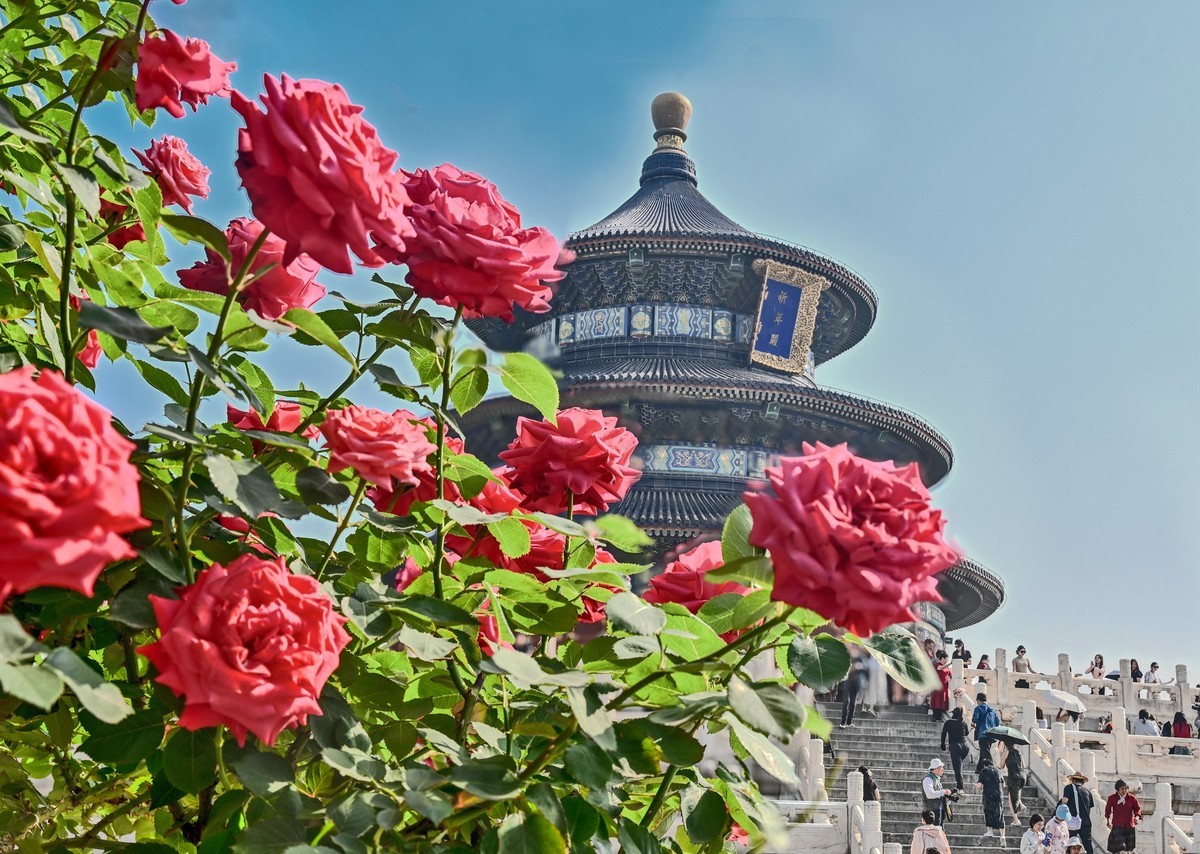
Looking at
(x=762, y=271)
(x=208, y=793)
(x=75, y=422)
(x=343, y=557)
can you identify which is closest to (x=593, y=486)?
(x=343, y=557)

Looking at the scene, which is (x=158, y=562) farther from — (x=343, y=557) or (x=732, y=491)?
(x=732, y=491)

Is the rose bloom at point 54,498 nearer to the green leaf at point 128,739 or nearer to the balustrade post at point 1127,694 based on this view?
the green leaf at point 128,739

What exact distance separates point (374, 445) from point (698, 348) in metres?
22.3

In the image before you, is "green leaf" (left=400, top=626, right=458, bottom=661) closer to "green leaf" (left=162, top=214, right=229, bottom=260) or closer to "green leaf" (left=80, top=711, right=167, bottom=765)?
"green leaf" (left=80, top=711, right=167, bottom=765)

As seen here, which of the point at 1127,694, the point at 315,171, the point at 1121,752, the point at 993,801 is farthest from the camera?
the point at 1127,694

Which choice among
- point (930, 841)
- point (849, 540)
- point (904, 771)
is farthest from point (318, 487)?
point (904, 771)

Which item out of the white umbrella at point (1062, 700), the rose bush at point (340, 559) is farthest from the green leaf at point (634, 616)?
the white umbrella at point (1062, 700)

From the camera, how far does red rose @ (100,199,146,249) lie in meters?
2.29

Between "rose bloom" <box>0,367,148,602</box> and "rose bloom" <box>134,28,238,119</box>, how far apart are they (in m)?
1.02

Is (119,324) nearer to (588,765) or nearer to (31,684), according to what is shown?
(31,684)

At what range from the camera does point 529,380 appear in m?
1.78

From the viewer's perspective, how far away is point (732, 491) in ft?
70.4

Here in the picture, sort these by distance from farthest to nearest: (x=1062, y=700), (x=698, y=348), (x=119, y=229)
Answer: (x=698, y=348) < (x=1062, y=700) < (x=119, y=229)

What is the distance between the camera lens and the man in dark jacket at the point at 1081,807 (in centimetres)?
1327
